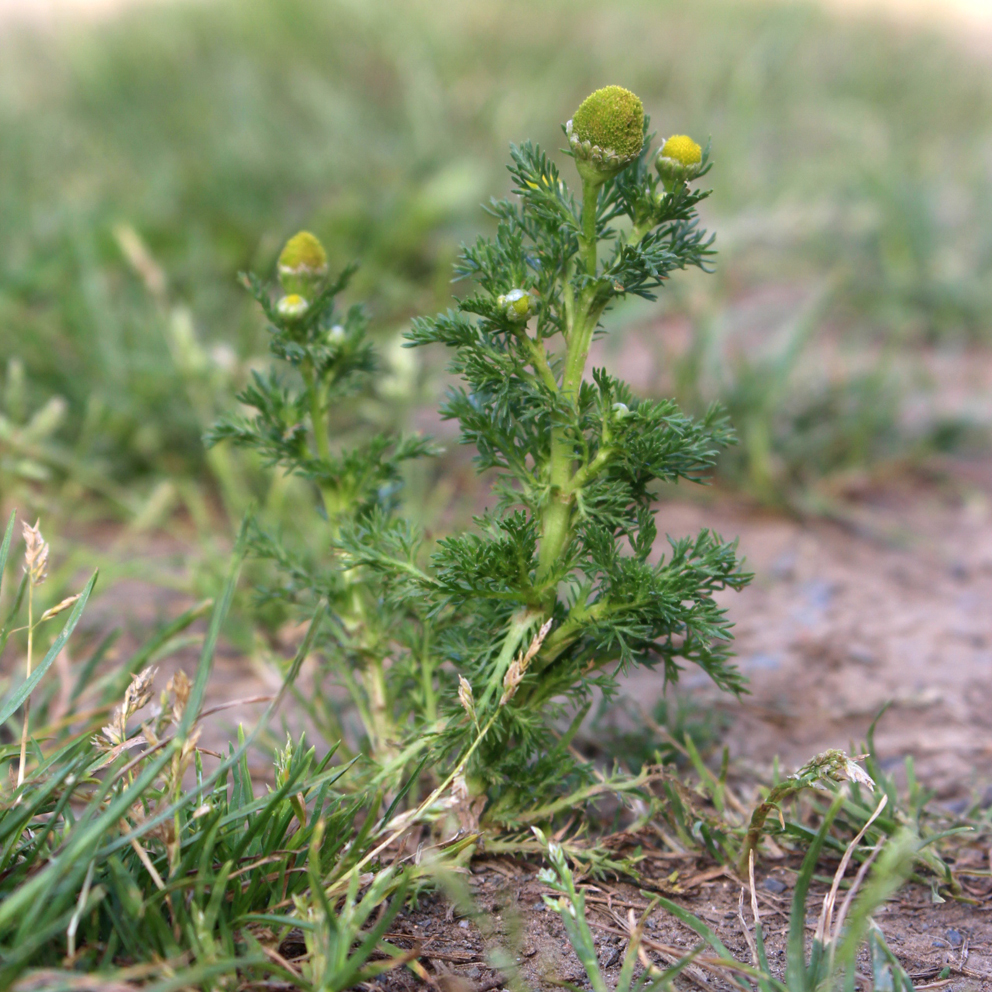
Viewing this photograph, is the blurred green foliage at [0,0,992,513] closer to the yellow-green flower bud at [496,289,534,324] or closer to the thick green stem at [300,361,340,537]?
the thick green stem at [300,361,340,537]

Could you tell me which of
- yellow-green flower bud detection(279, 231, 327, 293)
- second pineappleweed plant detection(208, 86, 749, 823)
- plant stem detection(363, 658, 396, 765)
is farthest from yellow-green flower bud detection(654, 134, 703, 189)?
plant stem detection(363, 658, 396, 765)

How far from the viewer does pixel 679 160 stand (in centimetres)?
111

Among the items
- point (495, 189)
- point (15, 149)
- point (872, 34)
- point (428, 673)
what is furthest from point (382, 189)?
point (872, 34)

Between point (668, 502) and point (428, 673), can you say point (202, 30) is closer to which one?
point (668, 502)

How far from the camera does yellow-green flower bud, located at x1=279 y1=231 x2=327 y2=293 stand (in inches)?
53.2

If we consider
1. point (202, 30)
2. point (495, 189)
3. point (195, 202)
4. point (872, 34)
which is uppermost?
point (872, 34)

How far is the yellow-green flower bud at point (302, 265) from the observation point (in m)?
1.35

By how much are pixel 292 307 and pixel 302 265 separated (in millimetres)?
64

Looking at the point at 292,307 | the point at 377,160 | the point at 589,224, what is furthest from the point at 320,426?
the point at 377,160

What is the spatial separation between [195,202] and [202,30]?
3295 millimetres

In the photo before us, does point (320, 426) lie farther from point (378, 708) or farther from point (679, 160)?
point (679, 160)

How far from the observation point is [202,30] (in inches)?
254

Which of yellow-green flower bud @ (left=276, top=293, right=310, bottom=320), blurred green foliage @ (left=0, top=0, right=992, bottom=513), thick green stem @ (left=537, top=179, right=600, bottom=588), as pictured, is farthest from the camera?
blurred green foliage @ (left=0, top=0, right=992, bottom=513)

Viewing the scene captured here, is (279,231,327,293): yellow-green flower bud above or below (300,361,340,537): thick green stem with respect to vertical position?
above
